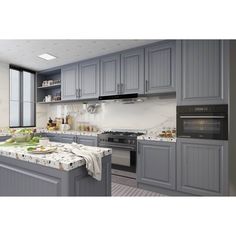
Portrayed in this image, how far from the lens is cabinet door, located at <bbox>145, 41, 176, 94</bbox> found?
247 cm

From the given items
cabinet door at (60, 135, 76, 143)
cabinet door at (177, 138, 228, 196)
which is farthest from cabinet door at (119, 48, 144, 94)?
cabinet door at (60, 135, 76, 143)

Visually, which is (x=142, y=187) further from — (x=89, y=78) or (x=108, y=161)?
(x=89, y=78)

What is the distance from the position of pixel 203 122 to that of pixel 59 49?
8.23ft

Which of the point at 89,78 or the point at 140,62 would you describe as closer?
the point at 140,62

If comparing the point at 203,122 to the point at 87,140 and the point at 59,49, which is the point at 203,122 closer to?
the point at 87,140

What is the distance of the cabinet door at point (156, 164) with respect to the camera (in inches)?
90.1

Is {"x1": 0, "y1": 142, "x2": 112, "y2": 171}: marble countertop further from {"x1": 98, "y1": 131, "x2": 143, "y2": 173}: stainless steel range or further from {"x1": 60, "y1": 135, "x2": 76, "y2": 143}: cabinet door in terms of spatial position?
{"x1": 60, "y1": 135, "x2": 76, "y2": 143}: cabinet door

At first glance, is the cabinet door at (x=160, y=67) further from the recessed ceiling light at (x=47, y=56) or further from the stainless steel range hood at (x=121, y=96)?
the recessed ceiling light at (x=47, y=56)

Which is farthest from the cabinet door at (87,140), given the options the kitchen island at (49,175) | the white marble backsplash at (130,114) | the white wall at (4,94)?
the white wall at (4,94)

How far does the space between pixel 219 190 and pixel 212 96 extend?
42.7 inches

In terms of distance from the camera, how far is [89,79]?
3371 millimetres

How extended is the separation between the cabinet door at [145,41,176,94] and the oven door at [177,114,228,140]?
549 millimetres
